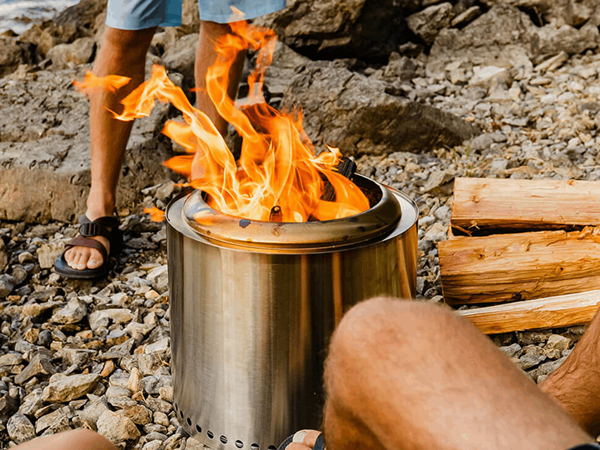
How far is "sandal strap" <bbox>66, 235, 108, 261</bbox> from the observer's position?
306cm

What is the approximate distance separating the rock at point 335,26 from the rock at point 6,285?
3161 millimetres

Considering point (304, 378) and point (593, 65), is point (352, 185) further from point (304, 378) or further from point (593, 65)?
point (593, 65)

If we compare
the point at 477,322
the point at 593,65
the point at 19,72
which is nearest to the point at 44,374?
the point at 477,322

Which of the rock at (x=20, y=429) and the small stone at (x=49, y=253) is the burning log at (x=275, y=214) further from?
the small stone at (x=49, y=253)

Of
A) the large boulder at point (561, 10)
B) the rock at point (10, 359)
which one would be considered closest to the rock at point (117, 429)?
the rock at point (10, 359)

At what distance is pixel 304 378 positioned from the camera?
1.86 m

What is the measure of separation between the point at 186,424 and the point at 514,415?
1.39 meters

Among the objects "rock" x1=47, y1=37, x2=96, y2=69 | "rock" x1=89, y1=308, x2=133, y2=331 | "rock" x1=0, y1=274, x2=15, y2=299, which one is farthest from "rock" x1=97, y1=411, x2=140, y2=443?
"rock" x1=47, y1=37, x2=96, y2=69

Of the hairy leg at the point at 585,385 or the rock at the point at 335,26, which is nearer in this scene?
the hairy leg at the point at 585,385

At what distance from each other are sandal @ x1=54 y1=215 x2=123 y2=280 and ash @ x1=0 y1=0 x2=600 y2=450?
7cm

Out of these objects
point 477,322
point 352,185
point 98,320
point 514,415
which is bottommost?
point 98,320

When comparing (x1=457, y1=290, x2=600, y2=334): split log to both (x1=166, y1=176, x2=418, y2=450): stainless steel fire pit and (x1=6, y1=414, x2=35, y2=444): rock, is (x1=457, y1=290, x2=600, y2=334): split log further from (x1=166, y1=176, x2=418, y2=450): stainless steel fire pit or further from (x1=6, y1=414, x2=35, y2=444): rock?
(x1=6, y1=414, x2=35, y2=444): rock

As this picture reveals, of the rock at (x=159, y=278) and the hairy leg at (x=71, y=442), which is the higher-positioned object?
the hairy leg at (x=71, y=442)

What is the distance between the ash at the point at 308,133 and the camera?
2391 mm
